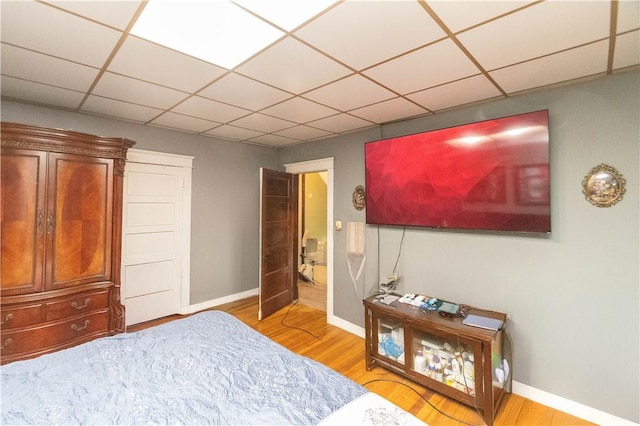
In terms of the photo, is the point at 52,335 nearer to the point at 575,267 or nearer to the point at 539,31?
the point at 539,31

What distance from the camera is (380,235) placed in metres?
3.18

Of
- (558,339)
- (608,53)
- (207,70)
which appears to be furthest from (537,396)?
(207,70)

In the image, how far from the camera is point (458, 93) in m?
2.25

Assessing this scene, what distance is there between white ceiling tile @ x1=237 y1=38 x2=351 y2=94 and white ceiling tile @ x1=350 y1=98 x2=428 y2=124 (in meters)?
0.70

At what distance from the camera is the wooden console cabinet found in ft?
6.37

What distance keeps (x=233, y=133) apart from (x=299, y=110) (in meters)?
1.38

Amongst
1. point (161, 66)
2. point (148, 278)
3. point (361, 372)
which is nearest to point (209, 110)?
point (161, 66)

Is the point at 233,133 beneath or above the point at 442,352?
above

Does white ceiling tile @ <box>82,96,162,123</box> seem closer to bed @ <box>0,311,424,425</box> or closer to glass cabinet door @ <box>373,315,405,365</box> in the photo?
bed @ <box>0,311,424,425</box>

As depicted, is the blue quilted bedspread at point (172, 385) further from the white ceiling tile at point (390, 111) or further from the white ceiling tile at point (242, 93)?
the white ceiling tile at point (390, 111)

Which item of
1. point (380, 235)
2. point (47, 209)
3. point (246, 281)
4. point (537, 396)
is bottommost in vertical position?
point (537, 396)

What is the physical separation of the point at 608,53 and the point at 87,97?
393 cm

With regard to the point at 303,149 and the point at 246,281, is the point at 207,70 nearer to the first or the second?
the point at 303,149

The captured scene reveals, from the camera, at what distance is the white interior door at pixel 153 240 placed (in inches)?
129
